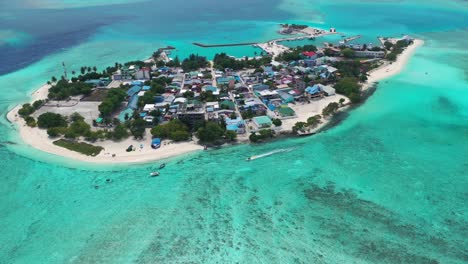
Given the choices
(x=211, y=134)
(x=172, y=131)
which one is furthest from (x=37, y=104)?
(x=211, y=134)

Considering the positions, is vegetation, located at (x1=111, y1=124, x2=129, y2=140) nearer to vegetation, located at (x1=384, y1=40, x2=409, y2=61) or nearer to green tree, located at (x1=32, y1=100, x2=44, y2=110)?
green tree, located at (x1=32, y1=100, x2=44, y2=110)

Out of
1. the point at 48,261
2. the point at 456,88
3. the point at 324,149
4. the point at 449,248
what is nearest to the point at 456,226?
the point at 449,248

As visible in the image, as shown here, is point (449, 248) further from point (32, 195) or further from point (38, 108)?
point (38, 108)

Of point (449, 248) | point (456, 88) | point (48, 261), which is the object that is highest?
point (456, 88)

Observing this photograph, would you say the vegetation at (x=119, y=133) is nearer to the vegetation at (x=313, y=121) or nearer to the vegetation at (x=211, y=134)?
the vegetation at (x=211, y=134)

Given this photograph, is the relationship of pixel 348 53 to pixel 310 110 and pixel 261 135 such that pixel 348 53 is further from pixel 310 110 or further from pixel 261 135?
pixel 261 135

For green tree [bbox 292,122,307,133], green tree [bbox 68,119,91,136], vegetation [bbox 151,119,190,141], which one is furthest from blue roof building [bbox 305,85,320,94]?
green tree [bbox 68,119,91,136]
